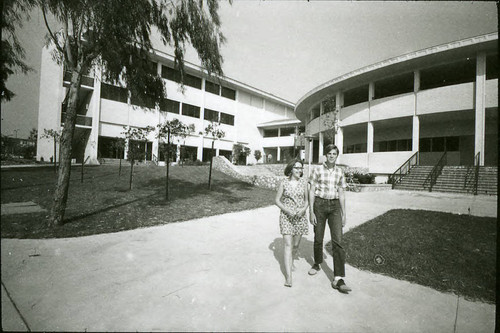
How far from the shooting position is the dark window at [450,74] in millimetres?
18141

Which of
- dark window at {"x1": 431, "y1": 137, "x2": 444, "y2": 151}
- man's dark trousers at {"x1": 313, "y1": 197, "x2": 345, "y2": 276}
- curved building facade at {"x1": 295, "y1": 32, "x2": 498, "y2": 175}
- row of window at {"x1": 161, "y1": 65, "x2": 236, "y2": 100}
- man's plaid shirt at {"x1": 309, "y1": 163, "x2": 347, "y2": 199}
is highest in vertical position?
row of window at {"x1": 161, "y1": 65, "x2": 236, "y2": 100}

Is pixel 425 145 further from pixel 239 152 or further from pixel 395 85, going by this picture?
pixel 239 152

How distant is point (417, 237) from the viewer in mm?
5430

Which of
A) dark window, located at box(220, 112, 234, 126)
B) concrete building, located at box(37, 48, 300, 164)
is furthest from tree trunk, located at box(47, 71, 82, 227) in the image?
dark window, located at box(220, 112, 234, 126)

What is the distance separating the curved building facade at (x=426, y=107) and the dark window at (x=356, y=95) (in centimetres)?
10

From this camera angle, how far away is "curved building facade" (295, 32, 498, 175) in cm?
1625

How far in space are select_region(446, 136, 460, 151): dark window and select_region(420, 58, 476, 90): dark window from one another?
4.77 m

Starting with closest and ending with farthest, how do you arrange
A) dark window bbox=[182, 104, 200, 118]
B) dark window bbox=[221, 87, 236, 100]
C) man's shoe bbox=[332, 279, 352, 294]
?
man's shoe bbox=[332, 279, 352, 294] → dark window bbox=[182, 104, 200, 118] → dark window bbox=[221, 87, 236, 100]

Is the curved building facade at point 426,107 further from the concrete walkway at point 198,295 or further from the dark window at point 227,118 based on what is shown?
the concrete walkway at point 198,295

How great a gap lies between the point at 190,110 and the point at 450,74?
26192 millimetres

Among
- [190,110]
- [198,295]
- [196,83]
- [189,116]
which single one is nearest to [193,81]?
[196,83]

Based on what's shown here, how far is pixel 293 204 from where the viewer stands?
3.51 m

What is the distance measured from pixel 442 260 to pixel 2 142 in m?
5.65

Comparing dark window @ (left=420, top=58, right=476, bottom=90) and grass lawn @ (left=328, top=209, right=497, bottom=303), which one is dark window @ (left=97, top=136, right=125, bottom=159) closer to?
grass lawn @ (left=328, top=209, right=497, bottom=303)
